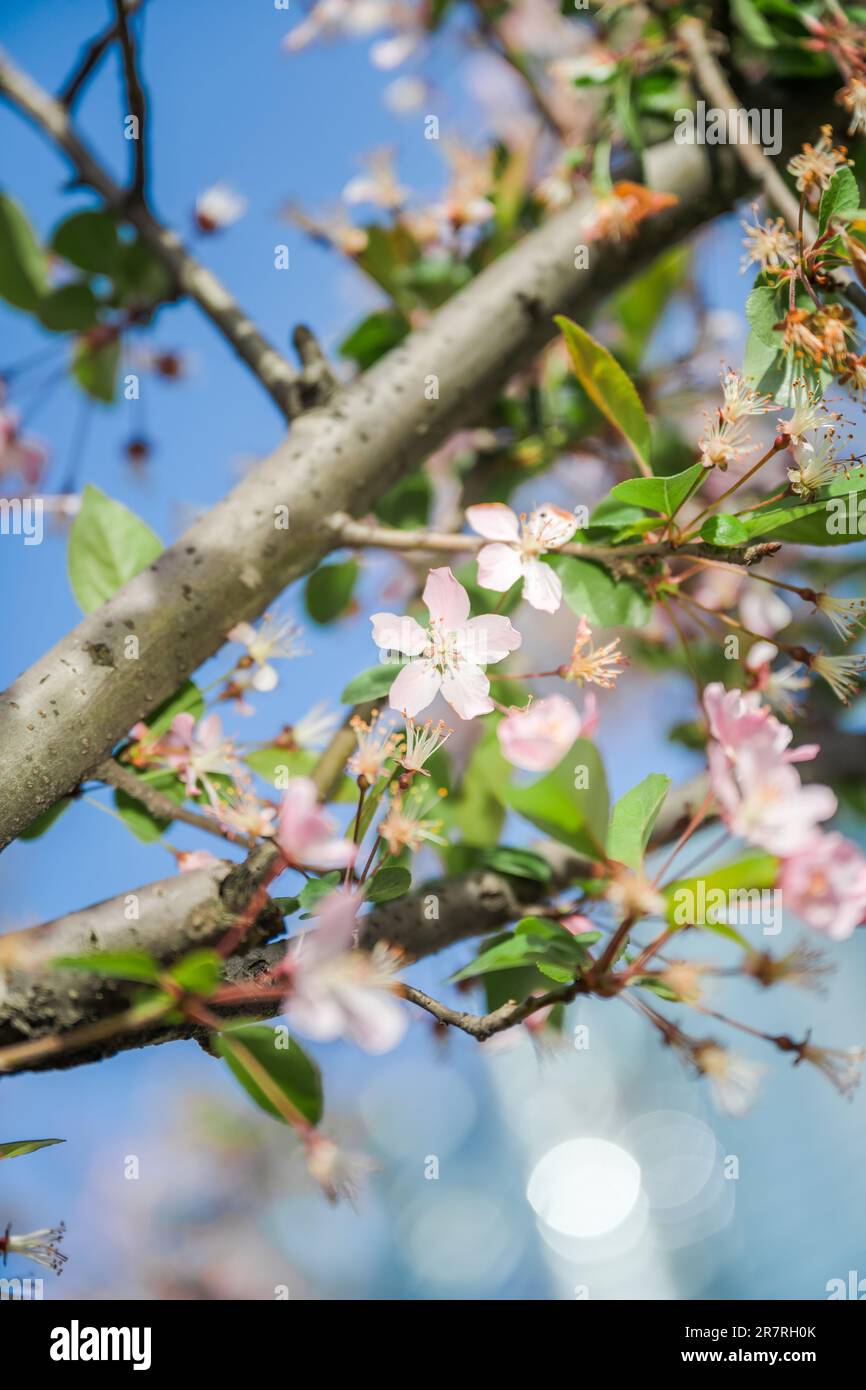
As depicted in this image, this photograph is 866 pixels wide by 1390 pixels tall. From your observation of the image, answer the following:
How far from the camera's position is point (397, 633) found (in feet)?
1.63

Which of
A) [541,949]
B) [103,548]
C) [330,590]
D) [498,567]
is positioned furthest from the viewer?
[330,590]

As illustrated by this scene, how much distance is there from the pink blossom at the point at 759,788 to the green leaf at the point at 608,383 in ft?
0.70

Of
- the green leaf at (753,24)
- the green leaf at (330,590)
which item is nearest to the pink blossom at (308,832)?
the green leaf at (330,590)

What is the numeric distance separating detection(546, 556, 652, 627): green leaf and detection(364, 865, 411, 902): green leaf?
0.60 feet

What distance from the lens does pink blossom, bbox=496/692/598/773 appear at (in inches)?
16.4

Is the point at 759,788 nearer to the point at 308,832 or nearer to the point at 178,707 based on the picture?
the point at 308,832

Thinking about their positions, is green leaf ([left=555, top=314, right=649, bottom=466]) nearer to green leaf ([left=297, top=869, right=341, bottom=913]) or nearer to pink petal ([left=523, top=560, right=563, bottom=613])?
pink petal ([left=523, top=560, right=563, bottom=613])

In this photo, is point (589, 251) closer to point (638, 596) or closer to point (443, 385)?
point (443, 385)

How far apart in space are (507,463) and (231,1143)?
1822 millimetres

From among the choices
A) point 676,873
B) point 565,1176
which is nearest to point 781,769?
point 676,873

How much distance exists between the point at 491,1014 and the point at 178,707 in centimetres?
29

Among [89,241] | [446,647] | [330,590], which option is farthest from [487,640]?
[89,241]

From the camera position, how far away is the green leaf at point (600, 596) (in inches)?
21.7

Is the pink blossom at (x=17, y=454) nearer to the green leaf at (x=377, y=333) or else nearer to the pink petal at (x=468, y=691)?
the green leaf at (x=377, y=333)
